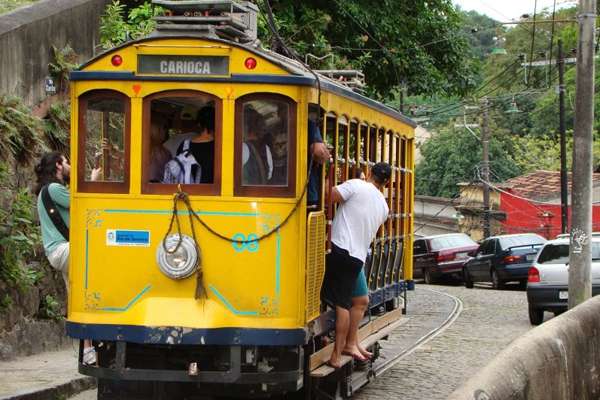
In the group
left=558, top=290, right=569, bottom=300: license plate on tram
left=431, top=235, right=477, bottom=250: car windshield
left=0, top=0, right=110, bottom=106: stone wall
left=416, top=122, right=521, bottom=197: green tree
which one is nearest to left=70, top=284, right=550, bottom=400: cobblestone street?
left=558, top=290, right=569, bottom=300: license plate on tram

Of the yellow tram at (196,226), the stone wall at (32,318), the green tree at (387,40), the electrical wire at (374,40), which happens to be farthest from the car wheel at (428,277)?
the yellow tram at (196,226)

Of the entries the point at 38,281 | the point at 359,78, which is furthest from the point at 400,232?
the point at 38,281

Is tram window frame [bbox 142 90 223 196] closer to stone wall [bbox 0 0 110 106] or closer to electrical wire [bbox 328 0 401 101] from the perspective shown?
stone wall [bbox 0 0 110 106]

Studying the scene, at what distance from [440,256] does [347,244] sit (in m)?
28.6

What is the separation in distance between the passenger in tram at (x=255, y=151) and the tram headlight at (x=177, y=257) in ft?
2.33

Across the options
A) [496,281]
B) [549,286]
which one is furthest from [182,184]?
[496,281]

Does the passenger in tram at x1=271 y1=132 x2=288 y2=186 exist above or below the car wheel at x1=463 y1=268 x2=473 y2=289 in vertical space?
above

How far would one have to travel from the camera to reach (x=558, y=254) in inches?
857

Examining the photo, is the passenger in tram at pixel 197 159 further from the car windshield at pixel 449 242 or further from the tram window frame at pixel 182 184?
the car windshield at pixel 449 242

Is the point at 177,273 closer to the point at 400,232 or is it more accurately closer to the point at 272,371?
the point at 272,371

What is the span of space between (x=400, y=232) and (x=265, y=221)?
5.16m

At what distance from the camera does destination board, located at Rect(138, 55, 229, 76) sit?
923 cm

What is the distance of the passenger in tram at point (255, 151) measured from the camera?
9.25 m

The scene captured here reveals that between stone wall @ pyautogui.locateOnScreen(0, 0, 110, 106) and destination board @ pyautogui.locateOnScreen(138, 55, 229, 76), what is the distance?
4.73 m
